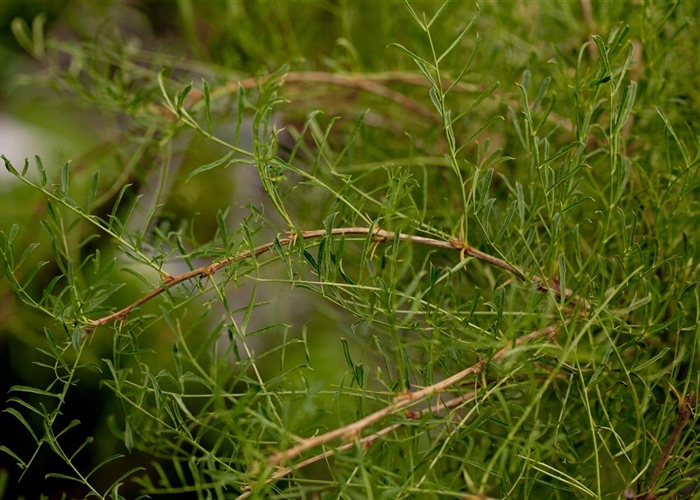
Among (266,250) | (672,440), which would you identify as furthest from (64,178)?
(672,440)

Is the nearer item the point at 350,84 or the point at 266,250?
the point at 266,250

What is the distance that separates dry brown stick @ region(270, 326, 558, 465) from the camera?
12cm

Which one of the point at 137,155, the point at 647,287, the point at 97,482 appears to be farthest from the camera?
the point at 97,482

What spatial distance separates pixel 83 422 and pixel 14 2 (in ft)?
0.94

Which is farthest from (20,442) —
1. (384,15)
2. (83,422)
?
(384,15)

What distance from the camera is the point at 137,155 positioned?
28cm

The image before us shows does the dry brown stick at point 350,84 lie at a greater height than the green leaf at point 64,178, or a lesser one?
lesser

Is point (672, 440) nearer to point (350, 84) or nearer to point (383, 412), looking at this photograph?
point (383, 412)

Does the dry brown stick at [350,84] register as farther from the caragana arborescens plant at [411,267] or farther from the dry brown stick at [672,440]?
the dry brown stick at [672,440]

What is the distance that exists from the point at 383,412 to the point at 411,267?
0.04m

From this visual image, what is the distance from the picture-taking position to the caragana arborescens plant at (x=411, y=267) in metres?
0.15

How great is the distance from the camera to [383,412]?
13cm

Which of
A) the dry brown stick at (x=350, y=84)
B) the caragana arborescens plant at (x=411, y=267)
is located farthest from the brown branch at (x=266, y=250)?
the dry brown stick at (x=350, y=84)

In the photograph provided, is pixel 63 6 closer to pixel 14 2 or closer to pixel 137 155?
pixel 14 2
